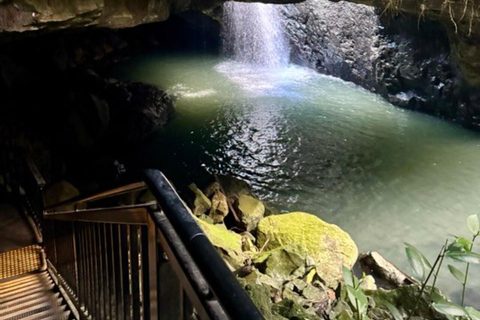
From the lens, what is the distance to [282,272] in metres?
→ 5.02

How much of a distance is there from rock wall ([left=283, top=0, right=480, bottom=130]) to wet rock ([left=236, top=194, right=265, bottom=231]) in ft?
16.6

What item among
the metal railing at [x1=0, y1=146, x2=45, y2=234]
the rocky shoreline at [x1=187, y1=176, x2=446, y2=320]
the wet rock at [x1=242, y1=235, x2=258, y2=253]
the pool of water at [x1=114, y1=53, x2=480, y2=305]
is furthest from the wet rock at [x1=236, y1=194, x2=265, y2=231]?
the metal railing at [x1=0, y1=146, x2=45, y2=234]

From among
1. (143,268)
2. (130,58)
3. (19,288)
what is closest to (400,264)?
(19,288)

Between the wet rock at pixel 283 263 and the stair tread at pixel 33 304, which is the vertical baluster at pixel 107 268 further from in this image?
the wet rock at pixel 283 263

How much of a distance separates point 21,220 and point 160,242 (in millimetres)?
4285

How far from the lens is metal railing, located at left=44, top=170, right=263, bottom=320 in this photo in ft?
2.69

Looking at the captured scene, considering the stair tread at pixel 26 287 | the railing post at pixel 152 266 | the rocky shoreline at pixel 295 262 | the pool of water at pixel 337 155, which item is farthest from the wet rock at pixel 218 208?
the railing post at pixel 152 266

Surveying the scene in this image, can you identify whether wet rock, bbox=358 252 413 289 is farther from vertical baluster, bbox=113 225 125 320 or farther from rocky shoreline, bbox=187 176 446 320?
vertical baluster, bbox=113 225 125 320

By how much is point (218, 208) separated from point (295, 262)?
1950 mm

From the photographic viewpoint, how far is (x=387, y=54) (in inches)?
465

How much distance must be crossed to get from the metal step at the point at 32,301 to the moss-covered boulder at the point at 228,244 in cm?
186

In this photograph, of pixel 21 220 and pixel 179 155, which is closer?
pixel 21 220

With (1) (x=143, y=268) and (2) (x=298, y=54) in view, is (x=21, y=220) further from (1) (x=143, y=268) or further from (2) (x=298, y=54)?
(2) (x=298, y=54)

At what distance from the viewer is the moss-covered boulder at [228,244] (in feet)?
16.5
